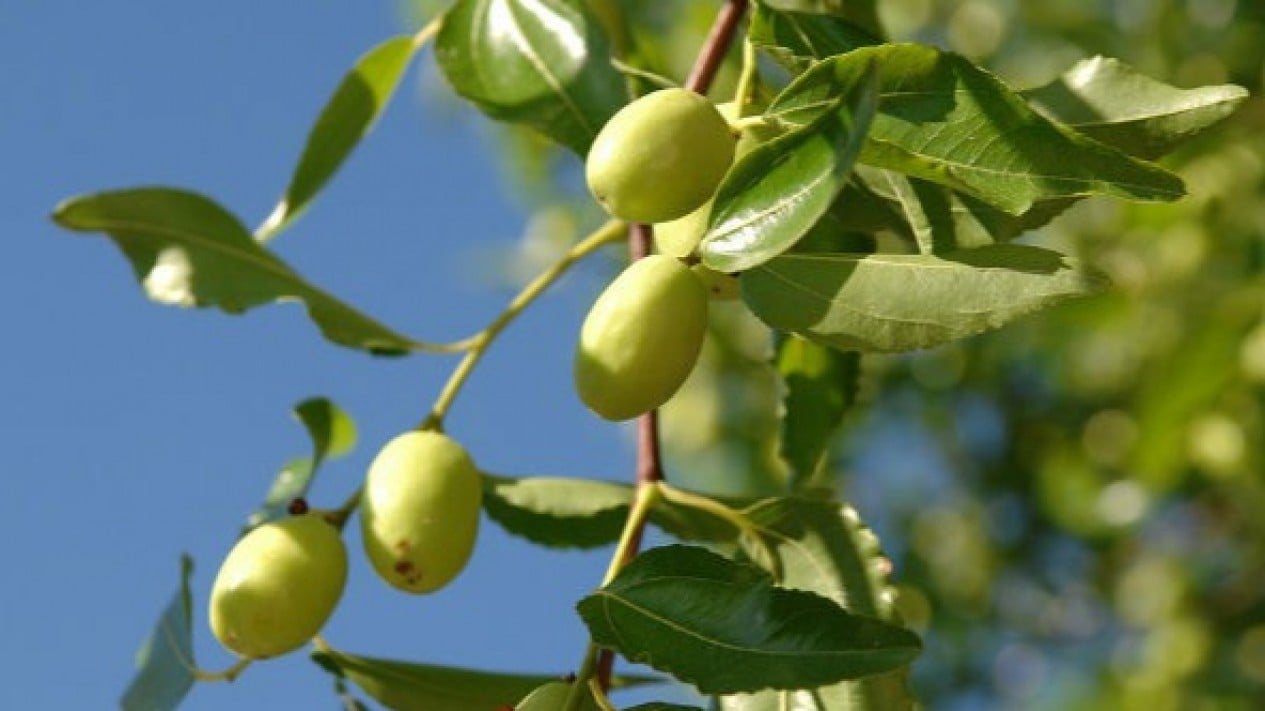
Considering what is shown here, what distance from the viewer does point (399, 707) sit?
1.25 meters

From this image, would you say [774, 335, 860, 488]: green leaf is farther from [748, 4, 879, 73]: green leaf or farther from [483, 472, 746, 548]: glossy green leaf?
[748, 4, 879, 73]: green leaf

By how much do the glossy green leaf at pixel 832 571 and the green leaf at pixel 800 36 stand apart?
0.26 meters

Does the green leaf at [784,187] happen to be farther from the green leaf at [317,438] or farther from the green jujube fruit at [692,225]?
the green leaf at [317,438]

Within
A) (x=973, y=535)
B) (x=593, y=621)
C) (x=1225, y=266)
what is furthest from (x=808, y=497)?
(x=973, y=535)

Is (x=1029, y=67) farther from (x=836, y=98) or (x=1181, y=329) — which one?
(x=836, y=98)

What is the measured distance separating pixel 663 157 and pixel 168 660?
52 centimetres

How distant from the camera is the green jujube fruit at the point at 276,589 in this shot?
1.08 m

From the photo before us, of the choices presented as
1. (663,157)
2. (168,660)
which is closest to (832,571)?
(663,157)

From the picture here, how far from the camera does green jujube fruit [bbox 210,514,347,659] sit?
3.53 feet

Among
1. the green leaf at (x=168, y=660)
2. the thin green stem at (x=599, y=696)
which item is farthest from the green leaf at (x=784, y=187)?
the green leaf at (x=168, y=660)

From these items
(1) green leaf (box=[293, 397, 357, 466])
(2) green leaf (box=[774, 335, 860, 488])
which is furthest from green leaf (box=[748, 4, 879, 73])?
(1) green leaf (box=[293, 397, 357, 466])

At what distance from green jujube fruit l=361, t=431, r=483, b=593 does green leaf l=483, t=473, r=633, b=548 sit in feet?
0.58

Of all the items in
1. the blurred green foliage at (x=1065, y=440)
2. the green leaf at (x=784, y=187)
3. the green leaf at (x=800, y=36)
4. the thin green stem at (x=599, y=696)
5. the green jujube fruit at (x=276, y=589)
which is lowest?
the thin green stem at (x=599, y=696)

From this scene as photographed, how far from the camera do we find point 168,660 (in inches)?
50.3
